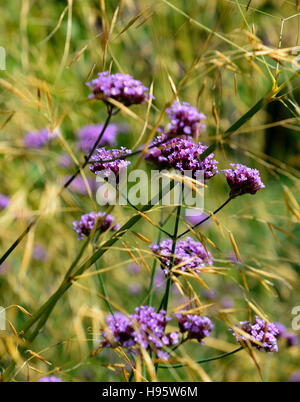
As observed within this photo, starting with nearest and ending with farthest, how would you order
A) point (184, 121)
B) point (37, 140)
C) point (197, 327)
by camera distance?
point (184, 121)
point (197, 327)
point (37, 140)

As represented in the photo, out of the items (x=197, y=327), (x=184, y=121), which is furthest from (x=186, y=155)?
(x=197, y=327)

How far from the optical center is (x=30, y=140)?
4.43 feet

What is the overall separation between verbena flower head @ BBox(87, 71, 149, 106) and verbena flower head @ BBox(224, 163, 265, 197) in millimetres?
139

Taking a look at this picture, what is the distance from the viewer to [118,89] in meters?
0.44

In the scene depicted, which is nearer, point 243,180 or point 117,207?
point 243,180

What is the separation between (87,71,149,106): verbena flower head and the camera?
44 centimetres

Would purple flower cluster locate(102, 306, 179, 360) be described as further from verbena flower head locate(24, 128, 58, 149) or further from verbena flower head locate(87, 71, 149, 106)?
verbena flower head locate(24, 128, 58, 149)

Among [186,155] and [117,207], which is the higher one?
[117,207]

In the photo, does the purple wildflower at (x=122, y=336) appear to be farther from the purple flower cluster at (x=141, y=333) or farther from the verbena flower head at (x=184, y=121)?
the verbena flower head at (x=184, y=121)

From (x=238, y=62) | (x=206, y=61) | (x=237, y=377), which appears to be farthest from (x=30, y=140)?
(x=238, y=62)

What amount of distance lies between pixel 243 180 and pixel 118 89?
176 mm

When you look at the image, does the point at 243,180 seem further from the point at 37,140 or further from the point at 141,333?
the point at 37,140
